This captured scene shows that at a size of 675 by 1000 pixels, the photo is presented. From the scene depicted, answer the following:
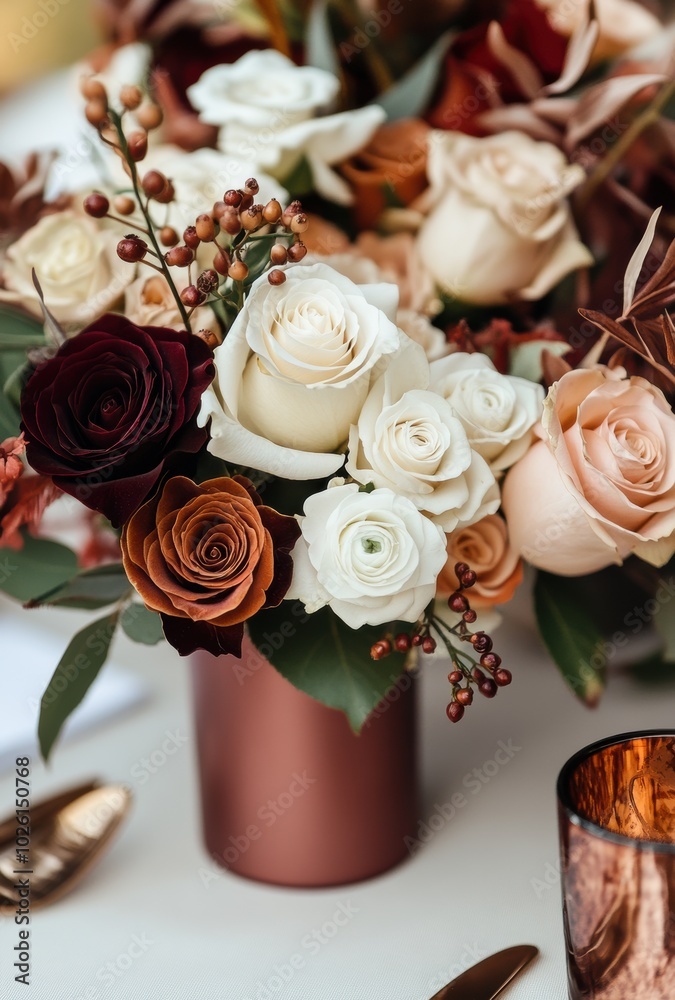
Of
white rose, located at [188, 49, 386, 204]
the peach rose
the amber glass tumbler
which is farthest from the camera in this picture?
white rose, located at [188, 49, 386, 204]

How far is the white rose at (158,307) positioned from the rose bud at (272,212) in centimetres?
8

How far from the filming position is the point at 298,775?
557mm

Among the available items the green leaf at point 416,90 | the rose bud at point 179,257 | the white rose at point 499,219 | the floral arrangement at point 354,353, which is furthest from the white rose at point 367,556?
the green leaf at point 416,90

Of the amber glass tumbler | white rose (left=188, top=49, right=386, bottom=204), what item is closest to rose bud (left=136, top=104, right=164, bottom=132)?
white rose (left=188, top=49, right=386, bottom=204)

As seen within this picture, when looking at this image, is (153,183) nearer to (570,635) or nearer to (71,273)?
(71,273)

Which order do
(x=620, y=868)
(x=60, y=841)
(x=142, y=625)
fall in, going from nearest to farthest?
1. (x=620, y=868)
2. (x=142, y=625)
3. (x=60, y=841)

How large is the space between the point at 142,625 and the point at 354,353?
0.59 feet

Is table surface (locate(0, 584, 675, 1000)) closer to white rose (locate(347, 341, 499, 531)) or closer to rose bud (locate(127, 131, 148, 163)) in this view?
white rose (locate(347, 341, 499, 531))

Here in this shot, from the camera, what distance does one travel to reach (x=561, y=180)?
1.92ft

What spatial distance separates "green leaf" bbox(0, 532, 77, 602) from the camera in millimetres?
516

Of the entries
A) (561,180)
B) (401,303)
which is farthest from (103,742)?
(561,180)

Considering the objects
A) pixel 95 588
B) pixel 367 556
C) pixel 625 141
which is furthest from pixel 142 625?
pixel 625 141

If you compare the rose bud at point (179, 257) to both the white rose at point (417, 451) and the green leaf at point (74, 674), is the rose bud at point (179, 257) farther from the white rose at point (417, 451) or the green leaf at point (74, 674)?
the green leaf at point (74, 674)

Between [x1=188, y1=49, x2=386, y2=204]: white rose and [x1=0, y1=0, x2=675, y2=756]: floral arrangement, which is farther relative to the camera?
[x1=188, y1=49, x2=386, y2=204]: white rose
